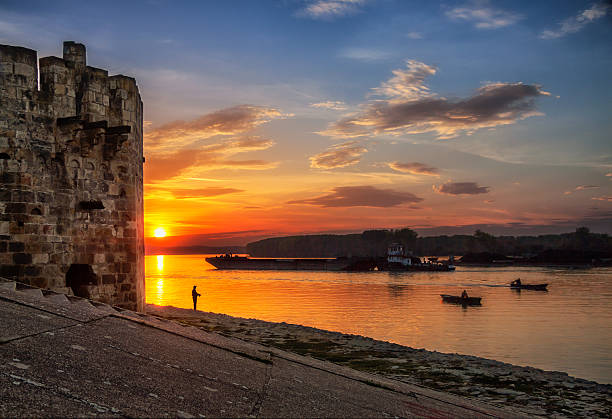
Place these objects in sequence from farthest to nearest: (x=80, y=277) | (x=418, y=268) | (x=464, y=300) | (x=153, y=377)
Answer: (x=418, y=268), (x=464, y=300), (x=80, y=277), (x=153, y=377)

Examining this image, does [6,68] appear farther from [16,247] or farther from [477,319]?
[477,319]

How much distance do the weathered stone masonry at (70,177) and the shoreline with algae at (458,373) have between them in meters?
4.18

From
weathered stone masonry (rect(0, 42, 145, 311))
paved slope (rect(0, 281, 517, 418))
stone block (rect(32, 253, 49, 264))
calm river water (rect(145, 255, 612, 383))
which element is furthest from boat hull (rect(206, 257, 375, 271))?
paved slope (rect(0, 281, 517, 418))

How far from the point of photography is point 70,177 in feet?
42.7

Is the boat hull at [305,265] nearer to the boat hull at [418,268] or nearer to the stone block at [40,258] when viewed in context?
the boat hull at [418,268]

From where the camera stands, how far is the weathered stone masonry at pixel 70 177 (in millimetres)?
12039

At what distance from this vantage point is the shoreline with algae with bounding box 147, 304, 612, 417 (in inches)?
530

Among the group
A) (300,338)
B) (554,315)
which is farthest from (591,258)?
(300,338)

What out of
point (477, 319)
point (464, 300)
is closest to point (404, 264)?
point (464, 300)

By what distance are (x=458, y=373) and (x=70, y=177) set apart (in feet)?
40.9

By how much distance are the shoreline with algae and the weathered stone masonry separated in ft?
13.7

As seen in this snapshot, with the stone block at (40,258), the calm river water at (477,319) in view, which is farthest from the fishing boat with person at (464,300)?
the stone block at (40,258)

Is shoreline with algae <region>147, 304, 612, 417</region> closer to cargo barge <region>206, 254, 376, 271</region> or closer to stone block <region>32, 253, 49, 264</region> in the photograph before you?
stone block <region>32, 253, 49, 264</region>

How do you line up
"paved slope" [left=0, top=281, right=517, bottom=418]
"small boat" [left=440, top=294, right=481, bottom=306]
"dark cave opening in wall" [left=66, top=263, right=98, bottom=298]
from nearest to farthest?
"paved slope" [left=0, top=281, right=517, bottom=418] < "dark cave opening in wall" [left=66, top=263, right=98, bottom=298] < "small boat" [left=440, top=294, right=481, bottom=306]
